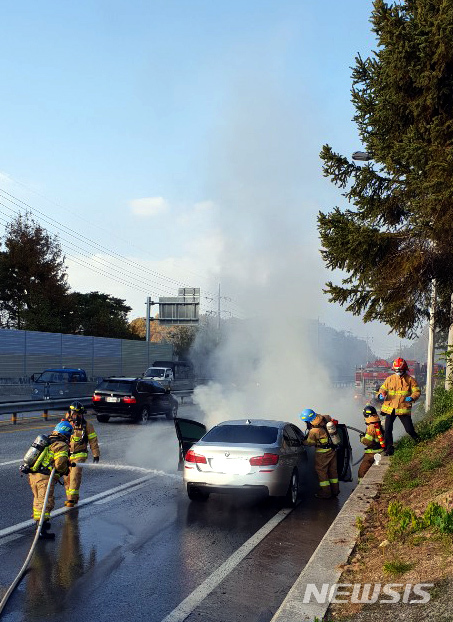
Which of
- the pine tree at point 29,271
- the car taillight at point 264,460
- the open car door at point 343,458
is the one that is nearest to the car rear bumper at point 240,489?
the car taillight at point 264,460

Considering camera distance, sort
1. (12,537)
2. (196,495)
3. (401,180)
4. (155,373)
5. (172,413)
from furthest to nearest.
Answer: (155,373) < (172,413) < (401,180) < (196,495) < (12,537)

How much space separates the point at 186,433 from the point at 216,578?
16.5 ft

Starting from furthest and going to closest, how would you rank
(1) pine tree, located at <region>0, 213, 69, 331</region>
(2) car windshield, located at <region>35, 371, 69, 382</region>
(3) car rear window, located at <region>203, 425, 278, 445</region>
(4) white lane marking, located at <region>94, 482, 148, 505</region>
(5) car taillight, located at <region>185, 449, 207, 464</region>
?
(1) pine tree, located at <region>0, 213, 69, 331</region>, (2) car windshield, located at <region>35, 371, 69, 382</region>, (4) white lane marking, located at <region>94, 482, 148, 505</region>, (3) car rear window, located at <region>203, 425, 278, 445</region>, (5) car taillight, located at <region>185, 449, 207, 464</region>

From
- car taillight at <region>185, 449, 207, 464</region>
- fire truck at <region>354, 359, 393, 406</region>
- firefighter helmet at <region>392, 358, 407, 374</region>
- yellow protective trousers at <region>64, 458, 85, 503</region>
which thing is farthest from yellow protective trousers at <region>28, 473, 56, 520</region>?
fire truck at <region>354, 359, 393, 406</region>

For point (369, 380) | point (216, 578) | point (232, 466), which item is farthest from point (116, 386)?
point (216, 578)

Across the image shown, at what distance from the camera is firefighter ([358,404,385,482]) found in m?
12.0

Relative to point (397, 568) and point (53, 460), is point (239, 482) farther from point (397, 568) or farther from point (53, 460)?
point (397, 568)

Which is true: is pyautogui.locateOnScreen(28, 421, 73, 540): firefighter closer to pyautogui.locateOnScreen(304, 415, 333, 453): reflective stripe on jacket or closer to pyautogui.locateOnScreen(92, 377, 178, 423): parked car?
pyautogui.locateOnScreen(304, 415, 333, 453): reflective stripe on jacket

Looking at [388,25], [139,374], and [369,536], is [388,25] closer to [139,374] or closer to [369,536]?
[369,536]

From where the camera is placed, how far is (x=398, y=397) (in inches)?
514

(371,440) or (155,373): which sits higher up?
(155,373)

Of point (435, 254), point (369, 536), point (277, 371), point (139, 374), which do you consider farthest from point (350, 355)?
point (369, 536)

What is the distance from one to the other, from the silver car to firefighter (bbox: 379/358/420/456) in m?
3.07

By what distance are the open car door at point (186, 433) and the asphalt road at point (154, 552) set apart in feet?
2.27
